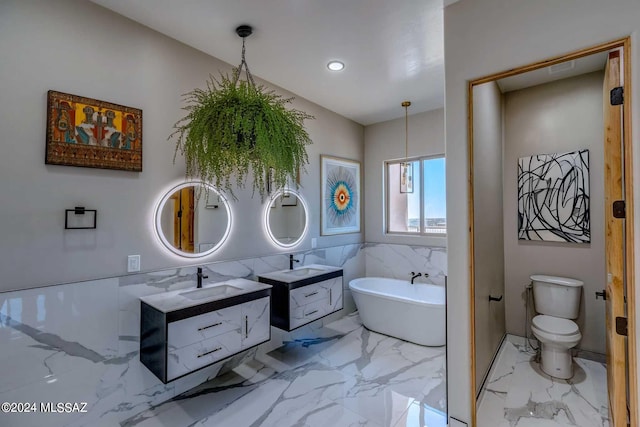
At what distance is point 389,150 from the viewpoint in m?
4.33

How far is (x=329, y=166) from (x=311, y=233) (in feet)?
3.15

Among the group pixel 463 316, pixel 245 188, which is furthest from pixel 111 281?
pixel 463 316

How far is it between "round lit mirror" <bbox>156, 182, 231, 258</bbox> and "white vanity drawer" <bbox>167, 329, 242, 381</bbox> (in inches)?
29.7

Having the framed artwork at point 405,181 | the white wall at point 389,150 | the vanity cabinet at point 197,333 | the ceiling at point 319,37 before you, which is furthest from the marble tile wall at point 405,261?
the vanity cabinet at point 197,333

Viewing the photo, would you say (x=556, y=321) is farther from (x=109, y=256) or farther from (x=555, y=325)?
(x=109, y=256)

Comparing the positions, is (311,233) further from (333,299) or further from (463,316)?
(463,316)

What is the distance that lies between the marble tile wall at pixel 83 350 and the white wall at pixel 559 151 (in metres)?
2.71

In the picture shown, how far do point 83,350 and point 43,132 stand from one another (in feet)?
4.66

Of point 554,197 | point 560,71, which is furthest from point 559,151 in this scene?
point 560,71

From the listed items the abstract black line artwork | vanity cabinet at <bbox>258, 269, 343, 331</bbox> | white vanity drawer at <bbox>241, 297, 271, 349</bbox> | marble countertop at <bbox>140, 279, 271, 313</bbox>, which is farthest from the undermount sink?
the abstract black line artwork

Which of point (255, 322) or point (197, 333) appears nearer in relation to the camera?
point (197, 333)

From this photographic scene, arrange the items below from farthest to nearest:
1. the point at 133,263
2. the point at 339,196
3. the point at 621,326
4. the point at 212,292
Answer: the point at 339,196 → the point at 212,292 → the point at 133,263 → the point at 621,326

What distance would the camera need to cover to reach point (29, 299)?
1.72 m

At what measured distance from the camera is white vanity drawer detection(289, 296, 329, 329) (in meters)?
2.80
